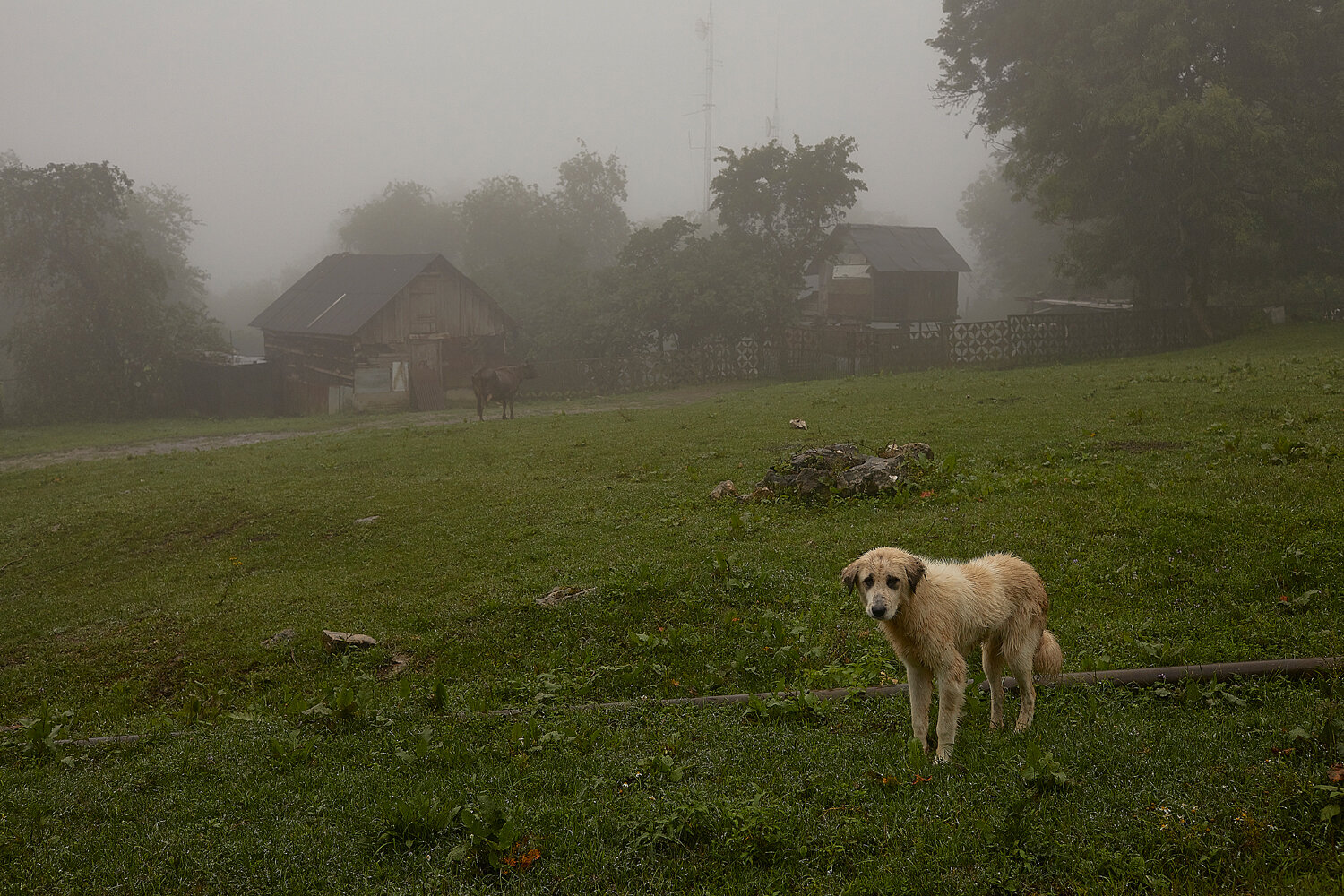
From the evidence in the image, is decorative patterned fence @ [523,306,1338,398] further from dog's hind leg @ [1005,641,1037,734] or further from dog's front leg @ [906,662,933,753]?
dog's front leg @ [906,662,933,753]

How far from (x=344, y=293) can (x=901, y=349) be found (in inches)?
1066

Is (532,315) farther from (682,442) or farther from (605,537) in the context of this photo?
(605,537)

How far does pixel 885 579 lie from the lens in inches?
224

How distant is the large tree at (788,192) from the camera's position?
148 feet

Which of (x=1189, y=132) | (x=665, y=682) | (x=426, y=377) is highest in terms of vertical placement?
(x=1189, y=132)

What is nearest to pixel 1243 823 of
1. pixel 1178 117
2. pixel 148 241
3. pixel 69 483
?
pixel 69 483

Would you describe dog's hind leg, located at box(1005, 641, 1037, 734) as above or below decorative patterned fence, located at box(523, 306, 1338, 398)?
below

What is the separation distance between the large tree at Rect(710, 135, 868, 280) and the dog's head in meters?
40.0

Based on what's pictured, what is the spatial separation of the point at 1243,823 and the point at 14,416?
153ft

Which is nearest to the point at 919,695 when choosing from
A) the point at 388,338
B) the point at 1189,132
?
the point at 1189,132

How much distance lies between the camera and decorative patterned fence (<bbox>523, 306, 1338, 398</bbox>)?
1332 inches

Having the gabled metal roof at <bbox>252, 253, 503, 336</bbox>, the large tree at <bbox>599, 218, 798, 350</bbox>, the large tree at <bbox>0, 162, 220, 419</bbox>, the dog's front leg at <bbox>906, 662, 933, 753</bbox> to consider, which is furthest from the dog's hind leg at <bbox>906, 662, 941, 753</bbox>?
the large tree at <bbox>0, 162, 220, 419</bbox>

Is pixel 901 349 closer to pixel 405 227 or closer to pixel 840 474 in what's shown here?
pixel 840 474

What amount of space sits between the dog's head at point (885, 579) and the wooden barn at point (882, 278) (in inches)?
1731
